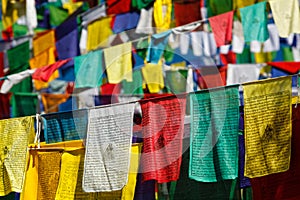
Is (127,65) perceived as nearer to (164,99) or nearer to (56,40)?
(56,40)

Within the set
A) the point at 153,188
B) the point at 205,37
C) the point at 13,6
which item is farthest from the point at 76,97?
the point at 153,188

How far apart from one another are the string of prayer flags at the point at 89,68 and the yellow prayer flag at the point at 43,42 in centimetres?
154

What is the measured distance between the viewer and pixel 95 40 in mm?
10234

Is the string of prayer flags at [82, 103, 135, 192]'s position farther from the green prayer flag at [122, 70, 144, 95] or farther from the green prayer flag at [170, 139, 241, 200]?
the green prayer flag at [122, 70, 144, 95]

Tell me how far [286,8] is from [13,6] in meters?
6.90

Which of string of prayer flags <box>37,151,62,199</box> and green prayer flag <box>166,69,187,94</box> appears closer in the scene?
string of prayer flags <box>37,151,62,199</box>

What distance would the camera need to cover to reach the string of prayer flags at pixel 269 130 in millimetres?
5211

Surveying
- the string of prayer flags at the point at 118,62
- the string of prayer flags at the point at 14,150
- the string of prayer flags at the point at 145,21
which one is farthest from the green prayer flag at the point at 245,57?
the string of prayer flags at the point at 14,150

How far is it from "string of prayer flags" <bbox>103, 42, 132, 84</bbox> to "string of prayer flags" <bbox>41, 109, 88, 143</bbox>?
91.6 inches

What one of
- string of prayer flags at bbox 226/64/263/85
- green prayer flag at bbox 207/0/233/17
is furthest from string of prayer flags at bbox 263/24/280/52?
green prayer flag at bbox 207/0/233/17

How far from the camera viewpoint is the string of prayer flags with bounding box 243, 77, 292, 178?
5211 millimetres

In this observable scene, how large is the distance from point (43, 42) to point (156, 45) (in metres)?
2.99

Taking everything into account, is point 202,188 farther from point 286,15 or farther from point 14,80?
point 14,80

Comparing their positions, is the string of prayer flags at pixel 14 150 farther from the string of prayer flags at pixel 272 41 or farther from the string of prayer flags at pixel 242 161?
the string of prayer flags at pixel 272 41
